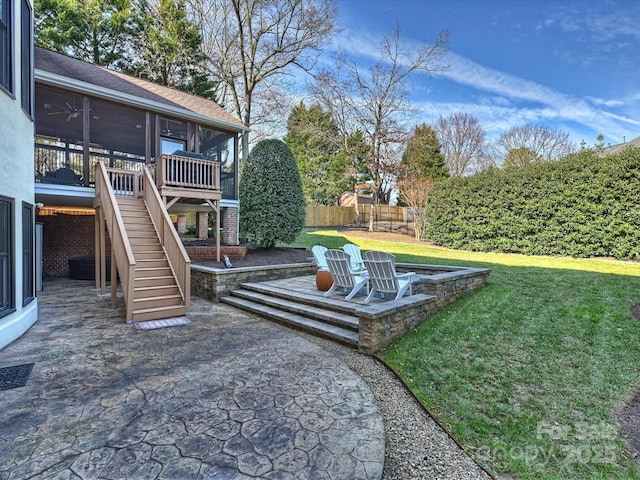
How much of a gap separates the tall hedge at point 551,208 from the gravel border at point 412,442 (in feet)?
32.2

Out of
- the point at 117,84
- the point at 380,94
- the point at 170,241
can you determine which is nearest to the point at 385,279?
the point at 170,241

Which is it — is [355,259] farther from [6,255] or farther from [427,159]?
[427,159]

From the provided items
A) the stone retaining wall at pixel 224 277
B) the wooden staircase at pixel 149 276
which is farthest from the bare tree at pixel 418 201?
the wooden staircase at pixel 149 276

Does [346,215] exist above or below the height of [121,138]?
below

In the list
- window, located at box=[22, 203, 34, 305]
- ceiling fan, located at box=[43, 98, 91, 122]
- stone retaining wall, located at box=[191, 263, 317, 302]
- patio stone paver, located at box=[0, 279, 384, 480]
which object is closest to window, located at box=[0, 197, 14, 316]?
window, located at box=[22, 203, 34, 305]

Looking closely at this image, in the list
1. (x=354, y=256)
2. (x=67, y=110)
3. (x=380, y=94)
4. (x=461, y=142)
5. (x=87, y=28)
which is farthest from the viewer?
(x=461, y=142)

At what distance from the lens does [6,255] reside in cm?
469

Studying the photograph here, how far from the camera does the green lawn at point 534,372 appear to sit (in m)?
2.60

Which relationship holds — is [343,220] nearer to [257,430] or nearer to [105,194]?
[105,194]

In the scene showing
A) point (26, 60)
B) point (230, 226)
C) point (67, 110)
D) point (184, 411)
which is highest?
point (67, 110)

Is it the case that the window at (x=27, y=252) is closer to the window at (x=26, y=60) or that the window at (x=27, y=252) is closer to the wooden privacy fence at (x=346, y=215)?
the window at (x=26, y=60)

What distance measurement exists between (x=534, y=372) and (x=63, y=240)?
13.2 meters

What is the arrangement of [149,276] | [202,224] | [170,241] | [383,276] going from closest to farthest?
[383,276] → [149,276] → [170,241] → [202,224]

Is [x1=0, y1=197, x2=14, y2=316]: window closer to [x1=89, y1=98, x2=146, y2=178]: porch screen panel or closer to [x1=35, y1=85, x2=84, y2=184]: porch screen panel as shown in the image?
[x1=35, y1=85, x2=84, y2=184]: porch screen panel
